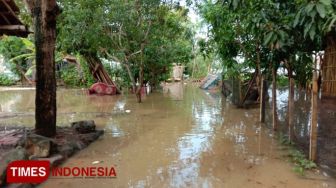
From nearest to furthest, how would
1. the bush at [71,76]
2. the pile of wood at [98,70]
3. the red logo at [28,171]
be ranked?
the red logo at [28,171], the pile of wood at [98,70], the bush at [71,76]

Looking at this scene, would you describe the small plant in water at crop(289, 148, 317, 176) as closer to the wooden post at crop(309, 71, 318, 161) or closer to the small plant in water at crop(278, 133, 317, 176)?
the small plant in water at crop(278, 133, 317, 176)

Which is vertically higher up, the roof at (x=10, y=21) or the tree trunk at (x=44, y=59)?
the roof at (x=10, y=21)

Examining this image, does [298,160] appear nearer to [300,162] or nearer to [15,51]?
[300,162]

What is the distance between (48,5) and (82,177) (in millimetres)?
3145

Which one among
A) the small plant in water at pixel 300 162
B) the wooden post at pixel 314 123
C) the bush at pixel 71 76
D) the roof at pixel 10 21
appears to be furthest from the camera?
the bush at pixel 71 76

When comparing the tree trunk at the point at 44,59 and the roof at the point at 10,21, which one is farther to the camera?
the roof at the point at 10,21

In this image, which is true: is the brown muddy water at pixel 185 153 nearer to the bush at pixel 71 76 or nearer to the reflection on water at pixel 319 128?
the reflection on water at pixel 319 128

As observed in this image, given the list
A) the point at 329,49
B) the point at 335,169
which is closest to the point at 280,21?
the point at 335,169

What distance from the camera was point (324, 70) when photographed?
1085 cm

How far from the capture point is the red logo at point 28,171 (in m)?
3.93

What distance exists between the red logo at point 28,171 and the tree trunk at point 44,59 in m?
1.44

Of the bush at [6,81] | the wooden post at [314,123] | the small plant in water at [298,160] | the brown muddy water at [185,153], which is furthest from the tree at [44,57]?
the bush at [6,81]

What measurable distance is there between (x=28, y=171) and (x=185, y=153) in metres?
2.51

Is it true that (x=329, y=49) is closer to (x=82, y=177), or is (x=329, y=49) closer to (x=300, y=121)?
(x=300, y=121)
